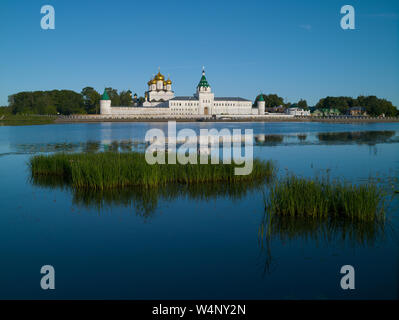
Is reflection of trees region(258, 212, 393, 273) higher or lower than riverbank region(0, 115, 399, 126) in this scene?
lower

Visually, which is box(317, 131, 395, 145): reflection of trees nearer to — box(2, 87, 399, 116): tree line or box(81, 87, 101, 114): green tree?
box(2, 87, 399, 116): tree line

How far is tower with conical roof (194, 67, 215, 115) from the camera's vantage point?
84938 mm

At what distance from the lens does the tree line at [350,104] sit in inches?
3415

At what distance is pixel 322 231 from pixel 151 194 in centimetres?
431

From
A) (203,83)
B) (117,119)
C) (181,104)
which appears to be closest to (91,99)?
(117,119)

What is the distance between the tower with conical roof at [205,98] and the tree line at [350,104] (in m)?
17.2

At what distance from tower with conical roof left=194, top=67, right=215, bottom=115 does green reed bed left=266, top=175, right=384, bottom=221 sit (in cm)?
7819

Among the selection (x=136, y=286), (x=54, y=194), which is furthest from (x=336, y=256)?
(x=54, y=194)

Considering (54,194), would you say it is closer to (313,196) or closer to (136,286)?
(136,286)

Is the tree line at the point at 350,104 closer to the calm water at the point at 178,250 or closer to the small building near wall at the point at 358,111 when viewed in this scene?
the small building near wall at the point at 358,111

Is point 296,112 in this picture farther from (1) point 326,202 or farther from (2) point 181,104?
(1) point 326,202

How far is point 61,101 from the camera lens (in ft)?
258

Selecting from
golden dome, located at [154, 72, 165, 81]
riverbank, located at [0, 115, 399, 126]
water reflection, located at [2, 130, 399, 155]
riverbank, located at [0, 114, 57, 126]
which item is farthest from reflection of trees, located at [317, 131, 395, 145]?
golden dome, located at [154, 72, 165, 81]

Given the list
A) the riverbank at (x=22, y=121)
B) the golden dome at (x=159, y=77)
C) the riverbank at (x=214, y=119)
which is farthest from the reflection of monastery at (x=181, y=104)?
the riverbank at (x=22, y=121)
